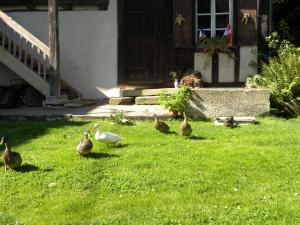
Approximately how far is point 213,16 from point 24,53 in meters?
4.94

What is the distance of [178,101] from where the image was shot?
1151 cm

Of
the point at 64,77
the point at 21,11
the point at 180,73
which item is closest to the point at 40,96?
the point at 64,77

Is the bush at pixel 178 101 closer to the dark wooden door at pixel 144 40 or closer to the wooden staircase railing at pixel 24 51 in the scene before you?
the dark wooden door at pixel 144 40

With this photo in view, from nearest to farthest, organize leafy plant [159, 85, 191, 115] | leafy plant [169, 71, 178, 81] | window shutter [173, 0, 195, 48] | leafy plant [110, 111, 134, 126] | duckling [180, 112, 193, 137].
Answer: duckling [180, 112, 193, 137] < leafy plant [110, 111, 134, 126] < leafy plant [159, 85, 191, 115] < leafy plant [169, 71, 178, 81] < window shutter [173, 0, 195, 48]

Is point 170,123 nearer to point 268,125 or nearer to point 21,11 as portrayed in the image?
point 268,125

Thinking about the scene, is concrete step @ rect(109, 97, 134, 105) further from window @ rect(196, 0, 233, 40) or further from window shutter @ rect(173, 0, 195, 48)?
window @ rect(196, 0, 233, 40)

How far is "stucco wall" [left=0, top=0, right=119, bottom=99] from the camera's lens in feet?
45.7

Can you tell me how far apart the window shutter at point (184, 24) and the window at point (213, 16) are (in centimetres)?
25

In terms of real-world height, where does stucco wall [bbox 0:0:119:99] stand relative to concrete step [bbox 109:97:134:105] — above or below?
above

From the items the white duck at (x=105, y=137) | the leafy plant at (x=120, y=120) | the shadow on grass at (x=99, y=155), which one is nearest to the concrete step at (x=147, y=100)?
the leafy plant at (x=120, y=120)

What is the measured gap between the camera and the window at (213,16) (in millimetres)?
14078

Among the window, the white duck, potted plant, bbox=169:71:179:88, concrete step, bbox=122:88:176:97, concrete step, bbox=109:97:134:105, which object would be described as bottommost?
the white duck

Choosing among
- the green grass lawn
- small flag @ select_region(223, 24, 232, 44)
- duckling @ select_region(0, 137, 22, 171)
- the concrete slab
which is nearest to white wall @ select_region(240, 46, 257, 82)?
small flag @ select_region(223, 24, 232, 44)

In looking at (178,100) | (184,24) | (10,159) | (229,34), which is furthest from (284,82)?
(10,159)
